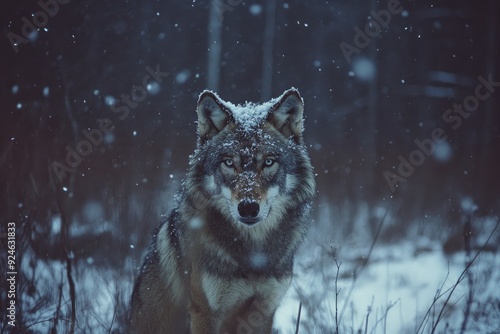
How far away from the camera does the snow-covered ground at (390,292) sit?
11.1ft

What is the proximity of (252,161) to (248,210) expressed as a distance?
14.7 inches

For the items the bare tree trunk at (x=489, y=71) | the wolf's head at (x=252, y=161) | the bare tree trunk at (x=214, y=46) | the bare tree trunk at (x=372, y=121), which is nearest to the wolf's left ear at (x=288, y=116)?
the wolf's head at (x=252, y=161)

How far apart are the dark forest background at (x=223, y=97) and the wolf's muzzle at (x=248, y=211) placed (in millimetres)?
1173

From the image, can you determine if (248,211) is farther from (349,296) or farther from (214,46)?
Answer: (214,46)

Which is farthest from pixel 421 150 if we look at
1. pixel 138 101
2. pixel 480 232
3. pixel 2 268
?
pixel 2 268

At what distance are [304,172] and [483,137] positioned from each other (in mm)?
7253

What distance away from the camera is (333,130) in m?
10.0

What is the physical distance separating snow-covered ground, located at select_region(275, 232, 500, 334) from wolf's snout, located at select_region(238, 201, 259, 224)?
678 mm

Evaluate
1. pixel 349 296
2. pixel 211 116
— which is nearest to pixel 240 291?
pixel 349 296

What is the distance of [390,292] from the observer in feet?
15.2

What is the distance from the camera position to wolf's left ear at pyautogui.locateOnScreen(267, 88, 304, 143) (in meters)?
3.15

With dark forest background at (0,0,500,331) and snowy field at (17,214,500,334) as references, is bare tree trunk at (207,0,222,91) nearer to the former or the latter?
dark forest background at (0,0,500,331)

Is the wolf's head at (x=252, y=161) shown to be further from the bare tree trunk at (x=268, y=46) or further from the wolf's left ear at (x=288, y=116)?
the bare tree trunk at (x=268, y=46)

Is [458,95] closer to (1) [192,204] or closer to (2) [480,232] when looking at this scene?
(2) [480,232]
